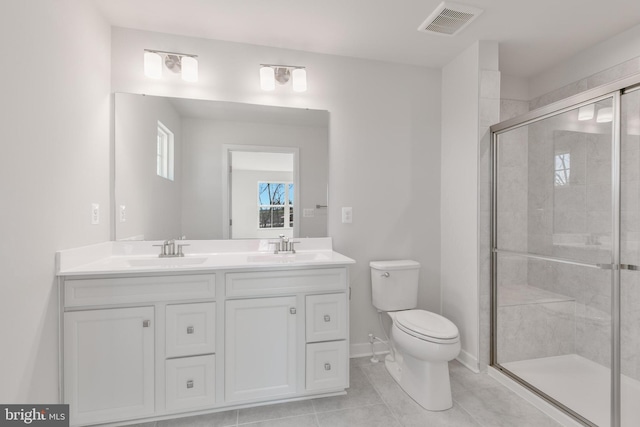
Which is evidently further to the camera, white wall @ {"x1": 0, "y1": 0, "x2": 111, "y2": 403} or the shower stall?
the shower stall

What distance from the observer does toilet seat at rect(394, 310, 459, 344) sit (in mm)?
1699

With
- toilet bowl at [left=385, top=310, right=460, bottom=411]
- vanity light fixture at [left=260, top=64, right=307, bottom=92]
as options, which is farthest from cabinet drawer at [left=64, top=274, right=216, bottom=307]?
vanity light fixture at [left=260, top=64, right=307, bottom=92]

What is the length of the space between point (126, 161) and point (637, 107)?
9.57 ft

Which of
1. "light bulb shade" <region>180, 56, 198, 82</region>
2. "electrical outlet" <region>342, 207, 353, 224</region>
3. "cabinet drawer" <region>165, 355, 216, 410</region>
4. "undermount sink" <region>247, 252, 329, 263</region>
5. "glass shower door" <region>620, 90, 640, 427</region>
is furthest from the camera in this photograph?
"electrical outlet" <region>342, 207, 353, 224</region>

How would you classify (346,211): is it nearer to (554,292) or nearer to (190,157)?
(190,157)

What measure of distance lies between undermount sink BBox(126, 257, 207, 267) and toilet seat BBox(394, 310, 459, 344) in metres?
1.33

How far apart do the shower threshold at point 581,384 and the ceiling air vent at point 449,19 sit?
2161 mm

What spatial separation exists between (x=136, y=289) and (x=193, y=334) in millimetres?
380

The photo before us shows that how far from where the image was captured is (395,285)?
88.7 inches

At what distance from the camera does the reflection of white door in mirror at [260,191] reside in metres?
2.18

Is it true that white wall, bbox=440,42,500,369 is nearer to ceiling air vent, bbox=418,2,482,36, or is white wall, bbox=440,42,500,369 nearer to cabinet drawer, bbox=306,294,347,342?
ceiling air vent, bbox=418,2,482,36

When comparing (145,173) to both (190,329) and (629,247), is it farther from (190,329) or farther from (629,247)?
(629,247)

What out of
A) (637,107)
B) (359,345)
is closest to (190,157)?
(359,345)

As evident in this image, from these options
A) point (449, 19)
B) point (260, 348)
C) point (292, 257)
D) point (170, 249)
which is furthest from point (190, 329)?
point (449, 19)
